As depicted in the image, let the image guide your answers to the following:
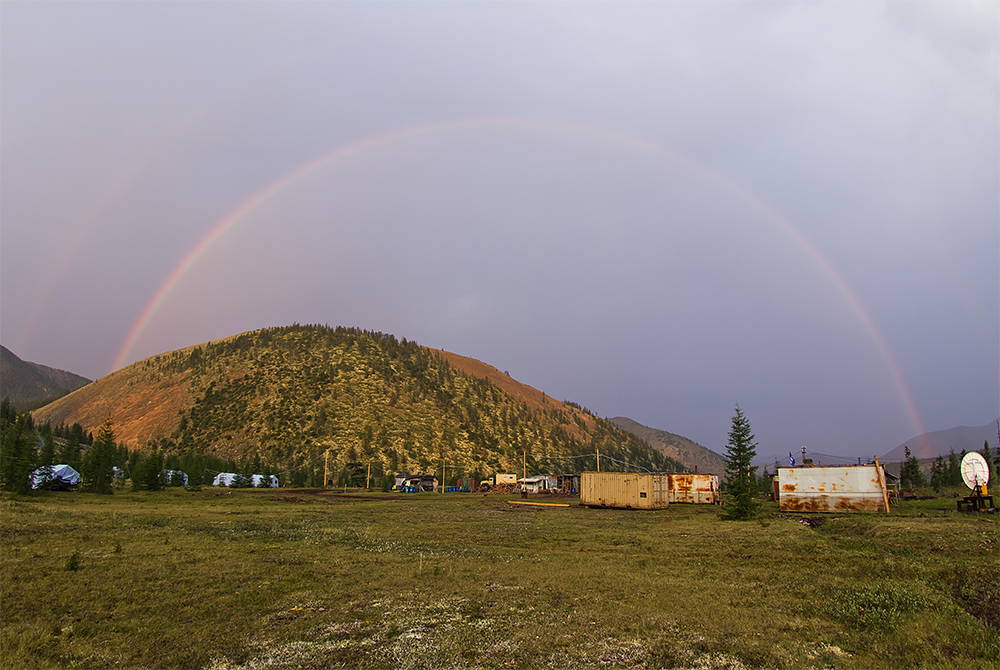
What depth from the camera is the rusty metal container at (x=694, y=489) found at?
63156 millimetres

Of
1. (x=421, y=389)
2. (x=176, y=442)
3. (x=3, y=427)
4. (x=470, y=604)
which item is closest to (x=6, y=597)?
(x=470, y=604)

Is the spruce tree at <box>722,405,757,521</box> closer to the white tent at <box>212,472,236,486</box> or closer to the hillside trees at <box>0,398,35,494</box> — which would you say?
the hillside trees at <box>0,398,35,494</box>

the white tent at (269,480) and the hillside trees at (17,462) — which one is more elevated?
the hillside trees at (17,462)

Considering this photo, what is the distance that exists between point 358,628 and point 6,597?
905cm

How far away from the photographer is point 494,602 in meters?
13.1

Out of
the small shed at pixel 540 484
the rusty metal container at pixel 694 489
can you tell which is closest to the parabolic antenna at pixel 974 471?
the rusty metal container at pixel 694 489

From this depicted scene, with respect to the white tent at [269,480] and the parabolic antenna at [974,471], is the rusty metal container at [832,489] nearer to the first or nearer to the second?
the parabolic antenna at [974,471]

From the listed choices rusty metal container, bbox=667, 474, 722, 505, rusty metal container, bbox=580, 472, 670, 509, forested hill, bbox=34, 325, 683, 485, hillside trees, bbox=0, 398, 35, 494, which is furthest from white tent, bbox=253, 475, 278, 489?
rusty metal container, bbox=667, 474, 722, 505

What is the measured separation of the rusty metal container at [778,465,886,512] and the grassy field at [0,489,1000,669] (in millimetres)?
20857

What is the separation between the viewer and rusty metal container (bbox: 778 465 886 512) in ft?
147

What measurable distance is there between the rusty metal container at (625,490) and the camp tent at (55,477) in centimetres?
5375

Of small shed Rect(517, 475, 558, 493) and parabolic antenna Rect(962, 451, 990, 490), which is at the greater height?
parabolic antenna Rect(962, 451, 990, 490)

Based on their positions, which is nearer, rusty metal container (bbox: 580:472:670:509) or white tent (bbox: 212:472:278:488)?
rusty metal container (bbox: 580:472:670:509)

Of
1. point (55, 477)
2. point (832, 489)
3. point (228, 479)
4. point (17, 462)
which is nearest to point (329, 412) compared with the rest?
point (228, 479)
